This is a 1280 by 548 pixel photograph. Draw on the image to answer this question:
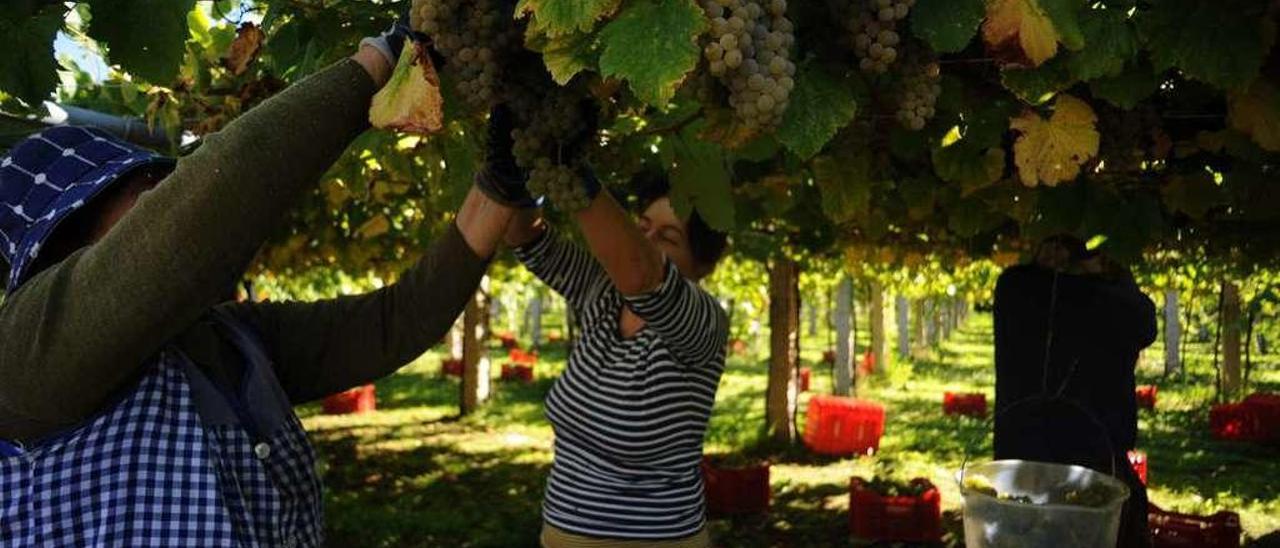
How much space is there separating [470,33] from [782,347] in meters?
8.13

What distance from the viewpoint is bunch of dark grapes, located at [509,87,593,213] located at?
3.92ft

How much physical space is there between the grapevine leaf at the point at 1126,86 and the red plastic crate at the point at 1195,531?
3888 mm

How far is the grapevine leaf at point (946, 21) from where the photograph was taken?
100 centimetres

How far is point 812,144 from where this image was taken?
979mm

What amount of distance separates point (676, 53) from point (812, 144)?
0.23 meters

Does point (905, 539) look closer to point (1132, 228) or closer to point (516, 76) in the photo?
point (1132, 228)

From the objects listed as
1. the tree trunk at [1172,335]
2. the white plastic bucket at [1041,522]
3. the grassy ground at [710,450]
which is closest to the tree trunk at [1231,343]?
the grassy ground at [710,450]

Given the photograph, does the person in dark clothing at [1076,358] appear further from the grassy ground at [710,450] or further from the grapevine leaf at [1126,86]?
the grapevine leaf at [1126,86]

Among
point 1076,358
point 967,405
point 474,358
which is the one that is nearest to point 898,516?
point 1076,358

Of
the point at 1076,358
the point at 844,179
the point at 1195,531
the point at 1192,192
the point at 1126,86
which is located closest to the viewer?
the point at 1126,86

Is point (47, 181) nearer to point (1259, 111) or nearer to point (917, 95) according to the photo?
point (917, 95)

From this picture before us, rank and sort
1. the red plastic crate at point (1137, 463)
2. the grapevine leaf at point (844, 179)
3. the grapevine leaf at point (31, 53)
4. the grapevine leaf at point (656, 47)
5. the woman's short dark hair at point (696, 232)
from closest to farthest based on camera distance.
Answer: the grapevine leaf at point (656, 47)
the grapevine leaf at point (31, 53)
the grapevine leaf at point (844, 179)
the woman's short dark hair at point (696, 232)
the red plastic crate at point (1137, 463)

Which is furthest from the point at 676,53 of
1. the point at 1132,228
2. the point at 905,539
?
the point at 905,539

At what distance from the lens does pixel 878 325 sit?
1736cm
